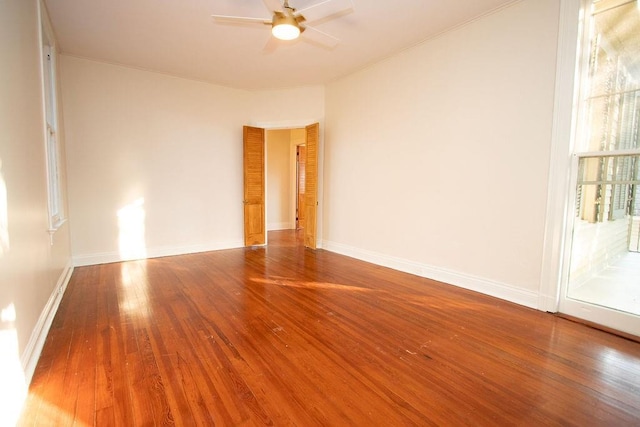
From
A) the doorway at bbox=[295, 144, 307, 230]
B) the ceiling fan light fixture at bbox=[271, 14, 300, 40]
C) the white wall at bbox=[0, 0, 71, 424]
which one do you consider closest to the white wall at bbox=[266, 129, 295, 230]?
the doorway at bbox=[295, 144, 307, 230]

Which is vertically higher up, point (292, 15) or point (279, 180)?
point (292, 15)

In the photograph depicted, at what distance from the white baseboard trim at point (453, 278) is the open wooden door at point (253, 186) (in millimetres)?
1877

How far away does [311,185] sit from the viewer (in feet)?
19.0

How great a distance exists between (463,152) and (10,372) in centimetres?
415

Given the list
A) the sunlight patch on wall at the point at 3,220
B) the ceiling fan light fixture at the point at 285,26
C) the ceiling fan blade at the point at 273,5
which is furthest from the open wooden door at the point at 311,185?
the sunlight patch on wall at the point at 3,220

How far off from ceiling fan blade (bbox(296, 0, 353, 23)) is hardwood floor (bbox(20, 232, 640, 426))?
9.10 ft

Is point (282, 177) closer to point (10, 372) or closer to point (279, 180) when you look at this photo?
point (279, 180)

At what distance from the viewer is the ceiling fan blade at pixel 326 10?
262 cm

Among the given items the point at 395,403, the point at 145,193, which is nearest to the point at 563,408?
the point at 395,403

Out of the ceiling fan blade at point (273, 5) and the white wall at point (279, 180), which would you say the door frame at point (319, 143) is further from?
the ceiling fan blade at point (273, 5)

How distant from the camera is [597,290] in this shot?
270cm

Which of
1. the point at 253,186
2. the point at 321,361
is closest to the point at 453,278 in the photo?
the point at 321,361

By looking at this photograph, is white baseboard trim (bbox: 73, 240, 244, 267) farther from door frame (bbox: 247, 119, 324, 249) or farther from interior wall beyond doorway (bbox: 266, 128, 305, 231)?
interior wall beyond doorway (bbox: 266, 128, 305, 231)

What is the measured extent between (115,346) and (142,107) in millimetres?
3956
